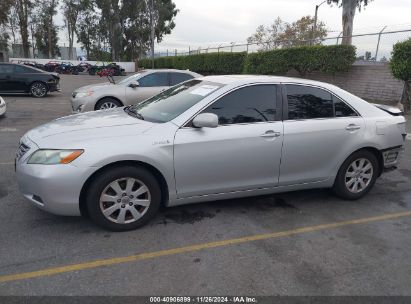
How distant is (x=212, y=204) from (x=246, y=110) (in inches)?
47.7

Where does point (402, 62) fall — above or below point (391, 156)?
above

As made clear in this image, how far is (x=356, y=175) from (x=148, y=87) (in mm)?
6990

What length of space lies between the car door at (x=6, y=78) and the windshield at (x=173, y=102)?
12.2 metres

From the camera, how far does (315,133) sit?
4375 mm

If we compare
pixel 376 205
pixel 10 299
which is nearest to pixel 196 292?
pixel 10 299

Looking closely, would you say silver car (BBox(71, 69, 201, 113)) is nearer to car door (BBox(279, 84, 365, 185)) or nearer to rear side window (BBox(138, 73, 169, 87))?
rear side window (BBox(138, 73, 169, 87))

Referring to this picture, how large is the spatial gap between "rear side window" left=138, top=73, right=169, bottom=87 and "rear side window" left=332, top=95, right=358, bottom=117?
22.1 feet

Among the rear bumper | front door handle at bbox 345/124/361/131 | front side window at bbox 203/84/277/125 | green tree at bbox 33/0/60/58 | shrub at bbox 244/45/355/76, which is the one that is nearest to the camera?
front side window at bbox 203/84/277/125

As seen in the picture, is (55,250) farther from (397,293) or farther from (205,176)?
(397,293)

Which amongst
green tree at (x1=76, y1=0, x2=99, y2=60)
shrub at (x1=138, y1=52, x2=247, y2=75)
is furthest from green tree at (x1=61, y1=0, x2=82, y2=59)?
shrub at (x1=138, y1=52, x2=247, y2=75)

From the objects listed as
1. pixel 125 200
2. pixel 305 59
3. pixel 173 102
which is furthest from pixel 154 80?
pixel 305 59

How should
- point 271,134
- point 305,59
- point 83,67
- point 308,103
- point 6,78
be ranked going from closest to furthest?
point 271,134
point 308,103
point 6,78
point 305,59
point 83,67

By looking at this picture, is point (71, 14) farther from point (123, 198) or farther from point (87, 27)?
point (123, 198)

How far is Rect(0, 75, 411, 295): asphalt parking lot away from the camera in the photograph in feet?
9.66
